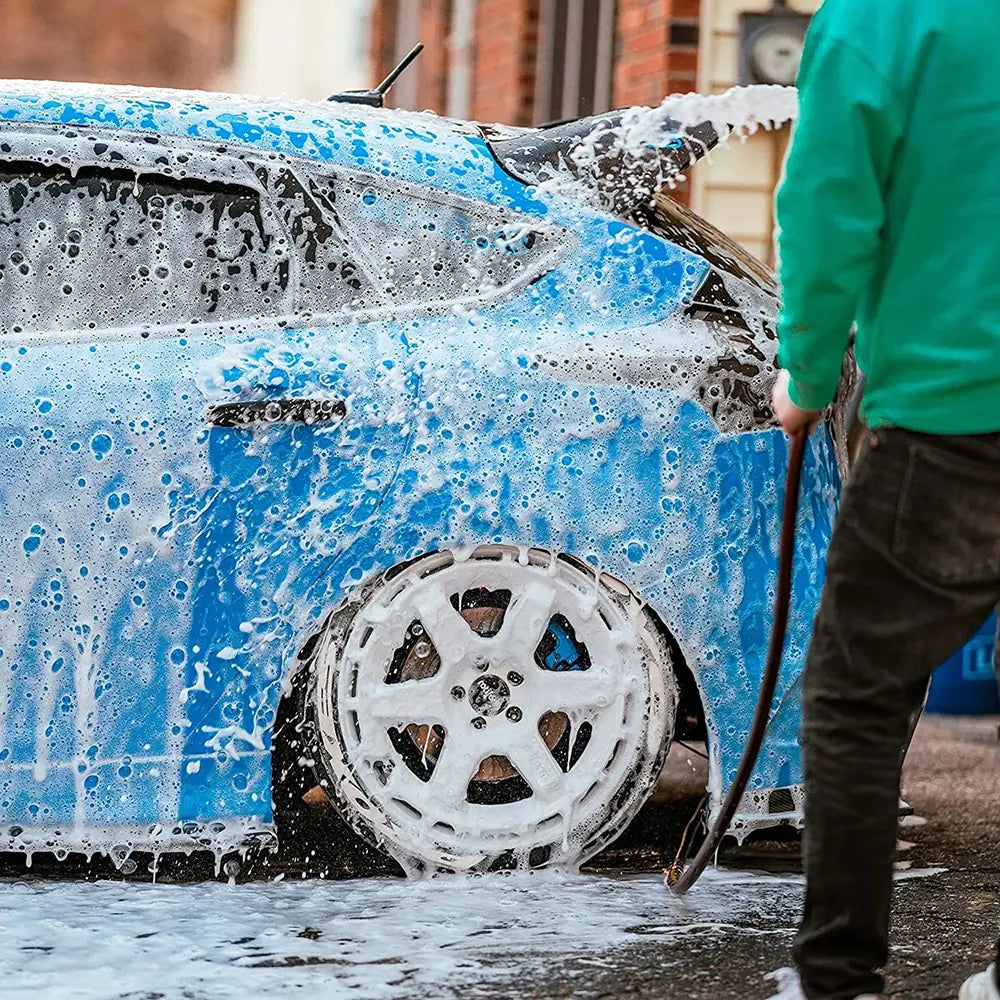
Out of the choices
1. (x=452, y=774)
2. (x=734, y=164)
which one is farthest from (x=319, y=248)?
(x=734, y=164)

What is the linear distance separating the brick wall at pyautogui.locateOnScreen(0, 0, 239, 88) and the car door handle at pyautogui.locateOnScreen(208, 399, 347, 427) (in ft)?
136

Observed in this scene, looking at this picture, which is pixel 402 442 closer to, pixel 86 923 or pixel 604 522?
pixel 604 522

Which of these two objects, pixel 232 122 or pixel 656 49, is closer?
pixel 232 122

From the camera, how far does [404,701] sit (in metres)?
3.85

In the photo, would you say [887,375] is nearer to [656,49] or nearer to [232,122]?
[232,122]

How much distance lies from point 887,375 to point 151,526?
156 cm

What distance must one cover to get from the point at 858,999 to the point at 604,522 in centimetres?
125

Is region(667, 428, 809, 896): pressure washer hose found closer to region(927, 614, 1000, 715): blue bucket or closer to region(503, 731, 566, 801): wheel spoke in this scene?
region(503, 731, 566, 801): wheel spoke

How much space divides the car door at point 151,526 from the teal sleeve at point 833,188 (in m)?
1.22

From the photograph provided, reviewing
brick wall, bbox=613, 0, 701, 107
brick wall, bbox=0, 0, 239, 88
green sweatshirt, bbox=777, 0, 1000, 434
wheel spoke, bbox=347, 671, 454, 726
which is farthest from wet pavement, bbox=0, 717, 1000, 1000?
brick wall, bbox=0, 0, 239, 88

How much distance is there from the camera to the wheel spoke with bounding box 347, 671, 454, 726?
3.85 metres

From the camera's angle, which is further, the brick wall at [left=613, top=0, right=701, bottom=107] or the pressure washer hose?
the brick wall at [left=613, top=0, right=701, bottom=107]

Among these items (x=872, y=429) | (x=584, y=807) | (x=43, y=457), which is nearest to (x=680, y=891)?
(x=584, y=807)

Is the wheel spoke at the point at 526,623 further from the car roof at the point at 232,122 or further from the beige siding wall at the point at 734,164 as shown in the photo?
the beige siding wall at the point at 734,164
